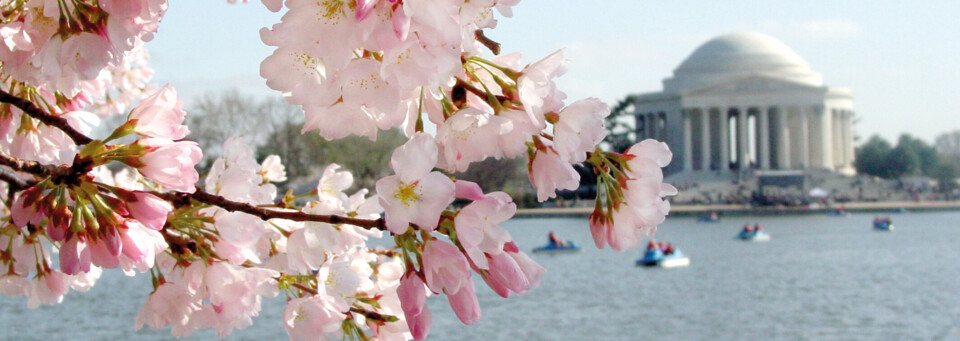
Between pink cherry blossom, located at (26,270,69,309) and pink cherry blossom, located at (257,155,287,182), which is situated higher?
pink cherry blossom, located at (257,155,287,182)

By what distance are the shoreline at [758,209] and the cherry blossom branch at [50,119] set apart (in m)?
49.9

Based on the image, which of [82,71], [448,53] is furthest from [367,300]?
[448,53]

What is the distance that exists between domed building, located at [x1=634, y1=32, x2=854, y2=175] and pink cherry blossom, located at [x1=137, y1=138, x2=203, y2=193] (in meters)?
73.7

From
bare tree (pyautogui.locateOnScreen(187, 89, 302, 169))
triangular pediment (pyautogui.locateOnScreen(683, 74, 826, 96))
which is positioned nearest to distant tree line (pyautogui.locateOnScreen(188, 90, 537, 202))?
bare tree (pyautogui.locateOnScreen(187, 89, 302, 169))

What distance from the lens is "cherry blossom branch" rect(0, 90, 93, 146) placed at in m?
1.71

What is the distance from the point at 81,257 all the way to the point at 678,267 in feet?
97.0

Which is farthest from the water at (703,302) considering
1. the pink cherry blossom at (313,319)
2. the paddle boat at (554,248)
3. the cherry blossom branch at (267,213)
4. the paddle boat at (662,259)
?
the cherry blossom branch at (267,213)

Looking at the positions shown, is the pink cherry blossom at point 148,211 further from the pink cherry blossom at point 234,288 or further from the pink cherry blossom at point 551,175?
the pink cherry blossom at point 551,175

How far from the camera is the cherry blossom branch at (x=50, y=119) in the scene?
1.71 meters

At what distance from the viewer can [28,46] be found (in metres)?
1.81

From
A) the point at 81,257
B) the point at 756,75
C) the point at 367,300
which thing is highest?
the point at 756,75

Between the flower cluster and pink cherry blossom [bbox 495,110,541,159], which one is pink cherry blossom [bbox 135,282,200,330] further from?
pink cherry blossom [bbox 495,110,541,159]

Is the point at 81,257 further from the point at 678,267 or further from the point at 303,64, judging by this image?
the point at 678,267

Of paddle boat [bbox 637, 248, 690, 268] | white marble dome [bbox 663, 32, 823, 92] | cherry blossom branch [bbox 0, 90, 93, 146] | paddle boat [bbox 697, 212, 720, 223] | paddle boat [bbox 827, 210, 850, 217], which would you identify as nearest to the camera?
cherry blossom branch [bbox 0, 90, 93, 146]
